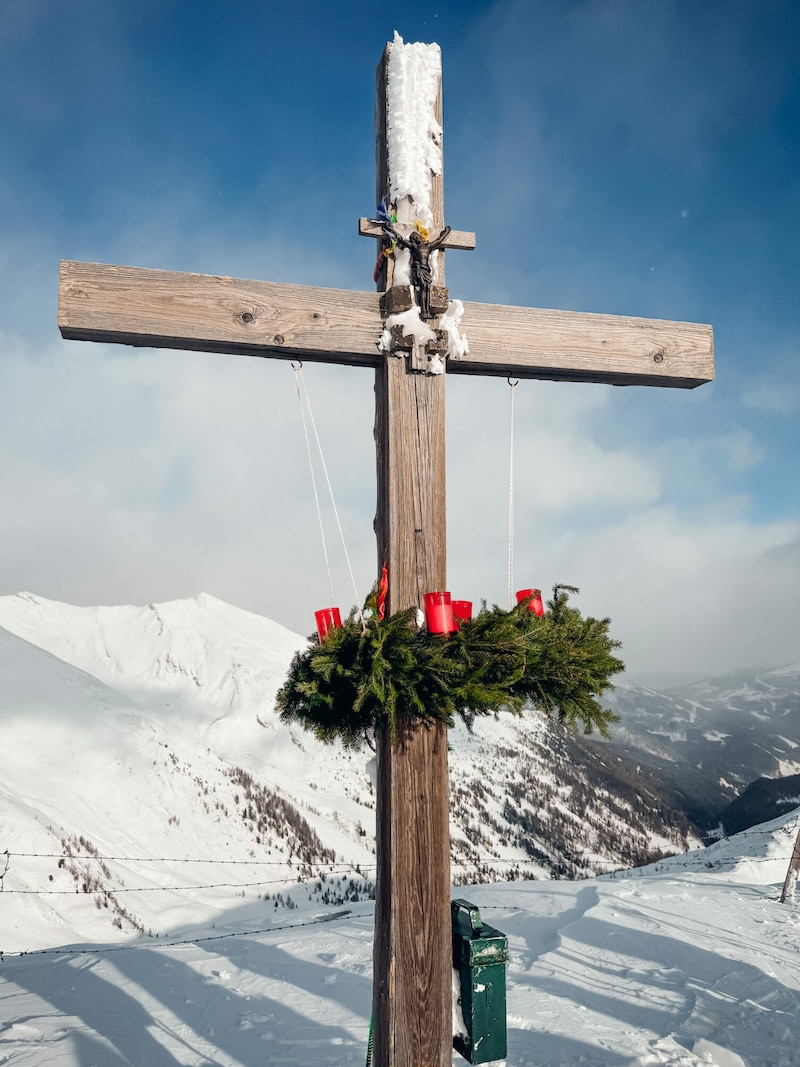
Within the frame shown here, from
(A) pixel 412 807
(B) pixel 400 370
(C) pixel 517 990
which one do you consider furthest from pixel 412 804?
(C) pixel 517 990

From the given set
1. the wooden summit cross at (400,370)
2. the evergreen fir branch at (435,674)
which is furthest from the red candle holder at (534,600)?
the wooden summit cross at (400,370)

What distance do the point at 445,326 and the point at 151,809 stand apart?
37421 millimetres

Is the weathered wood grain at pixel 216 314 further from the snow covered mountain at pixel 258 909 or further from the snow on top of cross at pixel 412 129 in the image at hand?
the snow covered mountain at pixel 258 909

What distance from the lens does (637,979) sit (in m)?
7.62

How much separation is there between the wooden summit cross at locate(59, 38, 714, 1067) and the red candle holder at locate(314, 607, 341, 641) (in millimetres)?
269

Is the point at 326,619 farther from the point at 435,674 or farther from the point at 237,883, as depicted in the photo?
the point at 237,883

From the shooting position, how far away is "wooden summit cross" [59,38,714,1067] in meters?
3.16

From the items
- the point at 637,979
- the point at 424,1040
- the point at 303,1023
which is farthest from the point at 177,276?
the point at 637,979

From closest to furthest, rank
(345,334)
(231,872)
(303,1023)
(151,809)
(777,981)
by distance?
(345,334)
(303,1023)
(777,981)
(231,872)
(151,809)

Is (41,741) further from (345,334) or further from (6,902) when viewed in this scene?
(345,334)

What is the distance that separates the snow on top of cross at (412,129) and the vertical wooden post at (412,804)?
34.5 inches

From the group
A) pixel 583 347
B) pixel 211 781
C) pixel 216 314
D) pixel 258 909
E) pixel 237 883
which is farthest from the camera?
pixel 211 781

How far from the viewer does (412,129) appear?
12.1ft

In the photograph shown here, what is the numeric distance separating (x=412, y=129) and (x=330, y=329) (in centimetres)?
Result: 118
